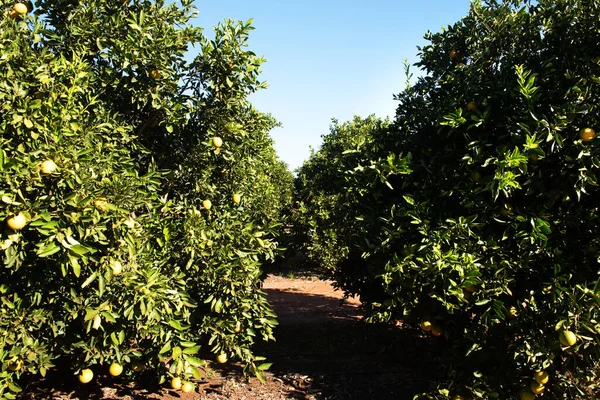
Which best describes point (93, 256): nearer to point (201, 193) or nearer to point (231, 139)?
point (201, 193)

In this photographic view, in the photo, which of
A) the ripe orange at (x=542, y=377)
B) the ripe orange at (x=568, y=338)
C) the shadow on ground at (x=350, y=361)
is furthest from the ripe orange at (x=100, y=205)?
the ripe orange at (x=542, y=377)

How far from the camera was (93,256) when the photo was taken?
2.72 meters

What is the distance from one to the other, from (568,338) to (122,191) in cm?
311

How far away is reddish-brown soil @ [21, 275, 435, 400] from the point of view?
4.08 meters

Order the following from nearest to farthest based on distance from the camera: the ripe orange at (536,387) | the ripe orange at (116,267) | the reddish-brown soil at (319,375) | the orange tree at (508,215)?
the ripe orange at (116,267), the orange tree at (508,215), the ripe orange at (536,387), the reddish-brown soil at (319,375)

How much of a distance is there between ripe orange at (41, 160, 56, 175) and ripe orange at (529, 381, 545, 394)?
145 inches

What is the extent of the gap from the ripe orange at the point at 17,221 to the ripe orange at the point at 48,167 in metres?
0.28

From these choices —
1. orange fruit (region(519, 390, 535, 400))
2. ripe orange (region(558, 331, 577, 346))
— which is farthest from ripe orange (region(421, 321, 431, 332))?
ripe orange (region(558, 331, 577, 346))

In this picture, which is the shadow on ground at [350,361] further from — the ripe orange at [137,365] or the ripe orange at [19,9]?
the ripe orange at [19,9]

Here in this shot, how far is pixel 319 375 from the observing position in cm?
465

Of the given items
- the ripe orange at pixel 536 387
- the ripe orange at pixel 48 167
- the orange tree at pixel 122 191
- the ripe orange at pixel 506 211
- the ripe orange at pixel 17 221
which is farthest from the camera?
the ripe orange at pixel 506 211

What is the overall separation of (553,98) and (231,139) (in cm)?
285

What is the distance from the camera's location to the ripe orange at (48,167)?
2.41 metres

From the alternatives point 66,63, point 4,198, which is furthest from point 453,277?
point 66,63
